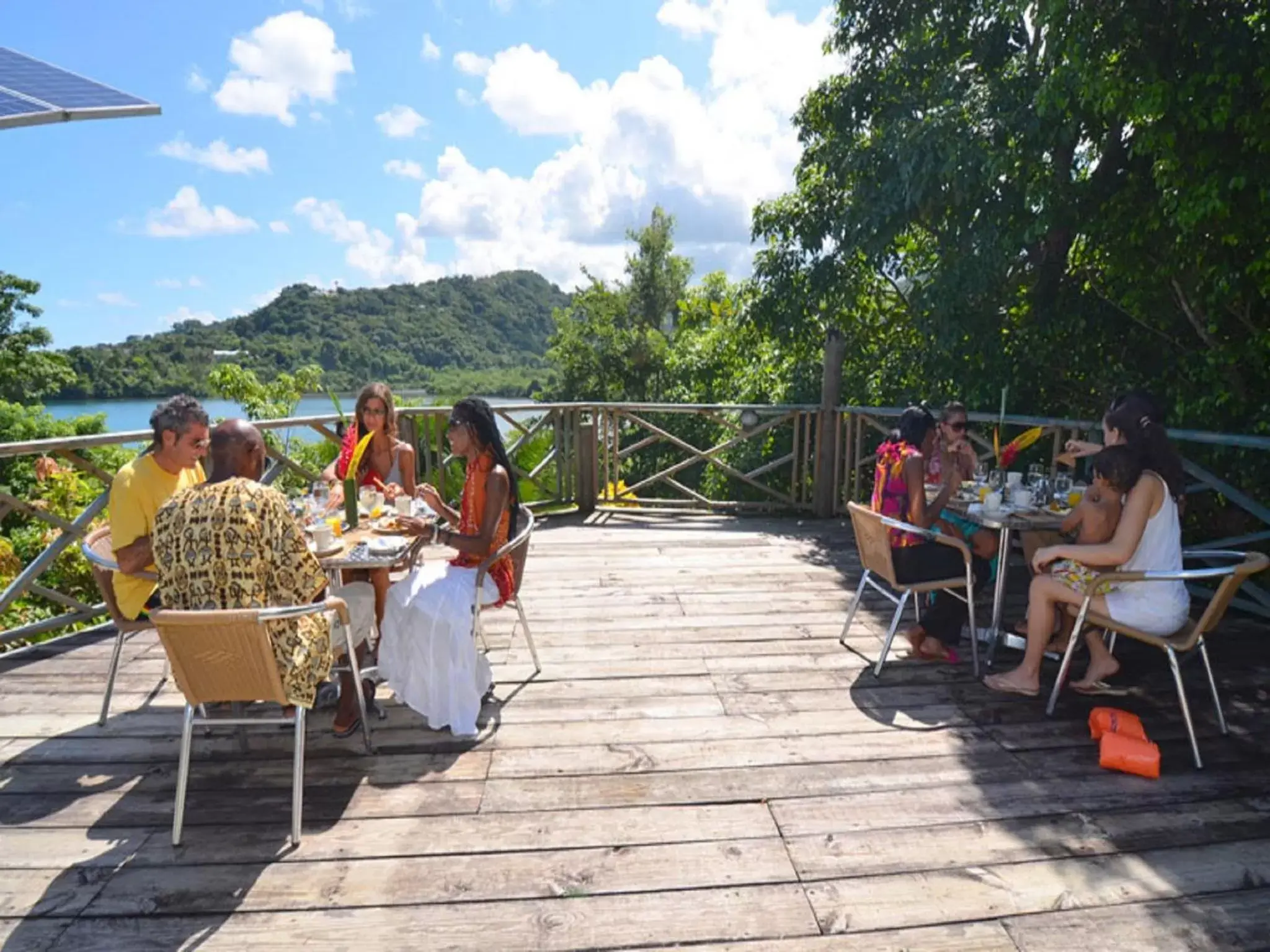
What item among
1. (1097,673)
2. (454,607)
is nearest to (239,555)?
(454,607)

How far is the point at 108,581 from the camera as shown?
277 cm

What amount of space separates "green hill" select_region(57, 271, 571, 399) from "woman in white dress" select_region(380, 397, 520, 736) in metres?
11.9

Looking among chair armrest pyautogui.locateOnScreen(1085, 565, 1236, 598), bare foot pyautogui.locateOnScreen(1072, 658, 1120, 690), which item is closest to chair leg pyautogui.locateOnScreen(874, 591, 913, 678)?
chair armrest pyautogui.locateOnScreen(1085, 565, 1236, 598)

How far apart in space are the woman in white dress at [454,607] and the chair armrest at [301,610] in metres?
0.39

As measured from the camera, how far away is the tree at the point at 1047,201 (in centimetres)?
391

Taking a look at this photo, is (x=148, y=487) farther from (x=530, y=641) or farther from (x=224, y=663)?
(x=530, y=641)

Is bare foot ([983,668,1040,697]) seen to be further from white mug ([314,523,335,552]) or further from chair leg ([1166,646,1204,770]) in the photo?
white mug ([314,523,335,552])

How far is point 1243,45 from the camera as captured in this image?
12.2ft

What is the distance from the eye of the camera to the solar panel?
3.17 m

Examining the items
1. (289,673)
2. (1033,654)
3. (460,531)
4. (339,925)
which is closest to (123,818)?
(289,673)

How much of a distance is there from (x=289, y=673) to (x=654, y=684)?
152cm

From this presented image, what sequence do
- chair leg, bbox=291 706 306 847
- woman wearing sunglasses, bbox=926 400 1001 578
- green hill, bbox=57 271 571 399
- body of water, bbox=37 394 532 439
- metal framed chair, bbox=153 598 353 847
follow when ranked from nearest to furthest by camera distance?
metal framed chair, bbox=153 598 353 847 < chair leg, bbox=291 706 306 847 < woman wearing sunglasses, bbox=926 400 1001 578 < body of water, bbox=37 394 532 439 < green hill, bbox=57 271 571 399

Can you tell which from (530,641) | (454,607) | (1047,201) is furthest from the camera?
(1047,201)

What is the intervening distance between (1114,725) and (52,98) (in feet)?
17.8
